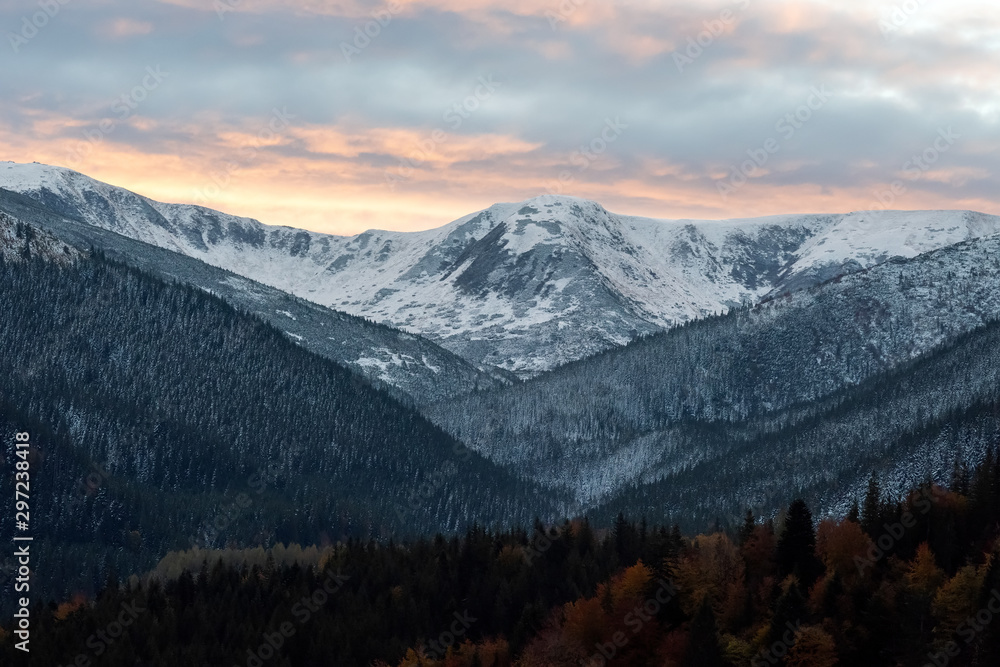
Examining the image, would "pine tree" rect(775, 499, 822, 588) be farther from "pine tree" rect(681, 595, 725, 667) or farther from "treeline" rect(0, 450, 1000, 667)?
"pine tree" rect(681, 595, 725, 667)

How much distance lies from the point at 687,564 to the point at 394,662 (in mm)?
37362

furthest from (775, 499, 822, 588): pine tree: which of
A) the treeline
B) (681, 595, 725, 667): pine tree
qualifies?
(681, 595, 725, 667): pine tree

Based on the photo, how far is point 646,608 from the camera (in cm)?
16325

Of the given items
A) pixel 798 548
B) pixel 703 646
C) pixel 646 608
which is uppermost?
pixel 798 548

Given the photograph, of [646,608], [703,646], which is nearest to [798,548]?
[646,608]

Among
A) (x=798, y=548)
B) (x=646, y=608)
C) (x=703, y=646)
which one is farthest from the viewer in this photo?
(x=798, y=548)

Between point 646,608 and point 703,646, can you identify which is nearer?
point 703,646

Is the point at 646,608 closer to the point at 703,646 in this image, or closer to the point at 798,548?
the point at 798,548

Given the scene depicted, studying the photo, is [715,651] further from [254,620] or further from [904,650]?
[254,620]

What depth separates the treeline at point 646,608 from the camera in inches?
5635

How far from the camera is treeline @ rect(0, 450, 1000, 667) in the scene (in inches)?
5635

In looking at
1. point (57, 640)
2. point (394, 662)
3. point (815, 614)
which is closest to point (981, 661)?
point (815, 614)

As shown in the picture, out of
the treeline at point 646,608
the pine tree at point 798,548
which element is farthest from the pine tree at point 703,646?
the pine tree at point 798,548

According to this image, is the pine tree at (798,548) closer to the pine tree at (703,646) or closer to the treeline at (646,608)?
the treeline at (646,608)
